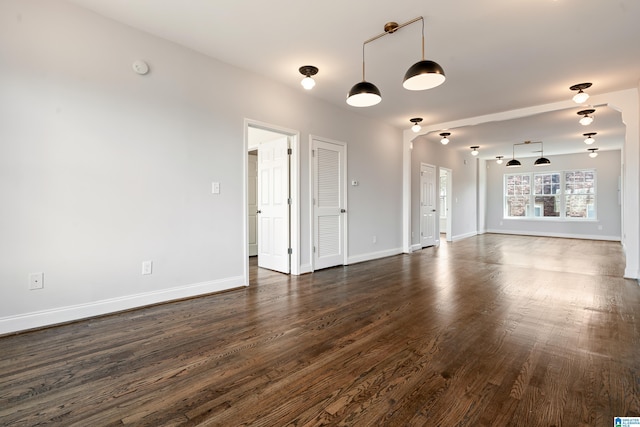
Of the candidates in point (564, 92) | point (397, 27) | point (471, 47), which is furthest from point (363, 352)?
point (564, 92)

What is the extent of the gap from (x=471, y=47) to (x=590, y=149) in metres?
8.18

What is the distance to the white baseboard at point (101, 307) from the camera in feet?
8.34

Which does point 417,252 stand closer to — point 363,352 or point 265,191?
point 265,191

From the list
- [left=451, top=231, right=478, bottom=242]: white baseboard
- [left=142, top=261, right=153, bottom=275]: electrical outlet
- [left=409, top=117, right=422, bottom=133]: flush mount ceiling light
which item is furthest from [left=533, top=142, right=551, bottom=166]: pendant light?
[left=142, top=261, right=153, bottom=275]: electrical outlet

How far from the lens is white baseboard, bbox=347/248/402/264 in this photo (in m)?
5.67

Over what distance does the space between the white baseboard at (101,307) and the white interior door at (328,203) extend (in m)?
1.75

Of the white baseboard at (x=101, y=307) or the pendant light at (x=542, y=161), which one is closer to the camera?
the white baseboard at (x=101, y=307)

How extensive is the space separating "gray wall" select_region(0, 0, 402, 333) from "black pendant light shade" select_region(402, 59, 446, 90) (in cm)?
227

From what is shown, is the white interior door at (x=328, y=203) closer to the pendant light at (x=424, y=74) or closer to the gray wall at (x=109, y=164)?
the gray wall at (x=109, y=164)

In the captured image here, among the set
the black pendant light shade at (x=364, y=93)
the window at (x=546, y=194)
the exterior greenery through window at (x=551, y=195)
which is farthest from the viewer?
the window at (x=546, y=194)

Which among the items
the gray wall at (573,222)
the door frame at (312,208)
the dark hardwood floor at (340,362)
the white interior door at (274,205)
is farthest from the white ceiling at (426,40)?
the gray wall at (573,222)

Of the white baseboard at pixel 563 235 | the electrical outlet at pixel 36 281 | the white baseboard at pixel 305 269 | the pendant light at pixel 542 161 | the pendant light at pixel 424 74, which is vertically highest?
the pendant light at pixel 542 161

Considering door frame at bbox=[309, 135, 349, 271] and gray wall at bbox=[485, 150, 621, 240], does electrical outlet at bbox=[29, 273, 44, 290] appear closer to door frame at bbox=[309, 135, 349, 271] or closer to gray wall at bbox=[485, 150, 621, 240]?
door frame at bbox=[309, 135, 349, 271]

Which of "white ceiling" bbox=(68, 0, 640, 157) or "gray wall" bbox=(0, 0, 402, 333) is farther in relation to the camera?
"white ceiling" bbox=(68, 0, 640, 157)
